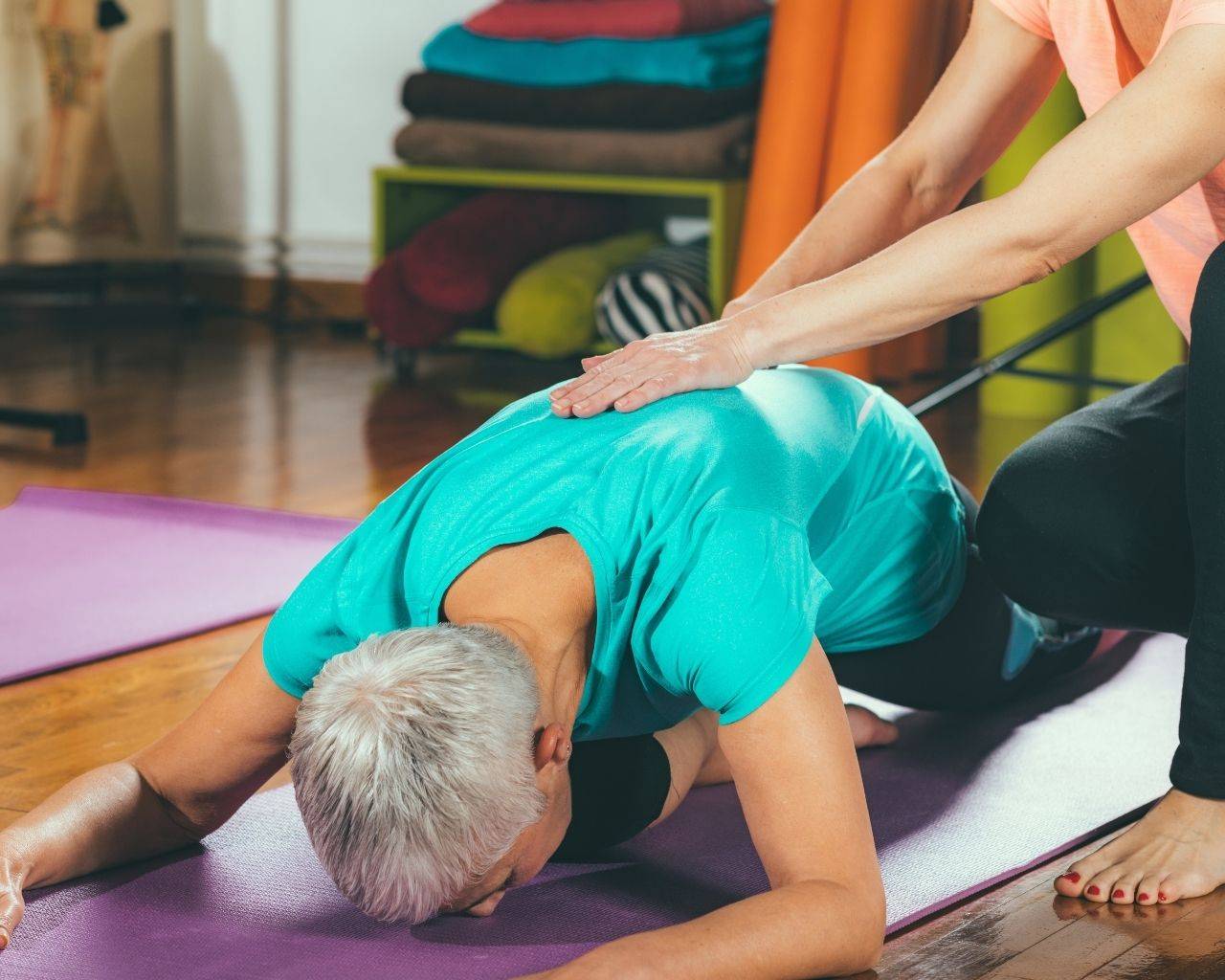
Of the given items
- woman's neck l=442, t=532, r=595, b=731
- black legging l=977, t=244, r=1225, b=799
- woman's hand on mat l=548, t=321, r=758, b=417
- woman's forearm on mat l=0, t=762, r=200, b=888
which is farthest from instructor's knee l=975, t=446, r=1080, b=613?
woman's forearm on mat l=0, t=762, r=200, b=888

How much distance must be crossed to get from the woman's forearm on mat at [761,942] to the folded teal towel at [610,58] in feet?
9.32

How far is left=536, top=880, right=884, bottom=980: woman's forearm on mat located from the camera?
1.15 m

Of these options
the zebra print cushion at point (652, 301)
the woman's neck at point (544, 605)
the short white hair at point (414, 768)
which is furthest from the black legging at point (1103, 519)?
the zebra print cushion at point (652, 301)

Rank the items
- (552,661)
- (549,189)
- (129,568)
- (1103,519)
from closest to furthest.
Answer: (552,661), (1103,519), (129,568), (549,189)

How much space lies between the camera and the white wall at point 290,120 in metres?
4.97

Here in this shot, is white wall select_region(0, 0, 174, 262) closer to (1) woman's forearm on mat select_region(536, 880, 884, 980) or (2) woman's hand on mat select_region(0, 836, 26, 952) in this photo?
(2) woman's hand on mat select_region(0, 836, 26, 952)

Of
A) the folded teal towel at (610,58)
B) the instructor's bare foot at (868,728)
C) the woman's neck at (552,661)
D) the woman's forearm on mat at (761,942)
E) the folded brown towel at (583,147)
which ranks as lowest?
the instructor's bare foot at (868,728)

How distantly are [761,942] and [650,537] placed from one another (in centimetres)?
30

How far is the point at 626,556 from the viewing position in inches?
51.7

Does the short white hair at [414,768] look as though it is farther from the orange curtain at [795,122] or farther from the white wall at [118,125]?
the white wall at [118,125]

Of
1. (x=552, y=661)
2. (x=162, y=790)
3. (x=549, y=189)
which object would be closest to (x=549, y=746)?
(x=552, y=661)

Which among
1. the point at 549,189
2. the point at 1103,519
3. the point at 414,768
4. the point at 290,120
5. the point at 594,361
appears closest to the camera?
the point at 414,768

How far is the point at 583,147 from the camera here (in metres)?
4.02

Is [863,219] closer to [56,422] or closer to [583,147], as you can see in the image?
[56,422]
